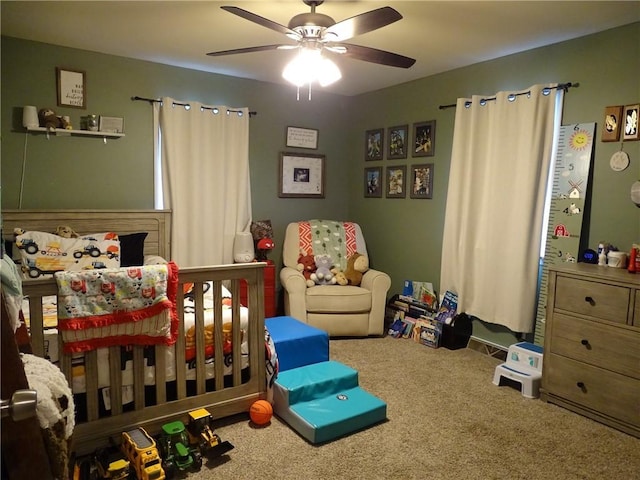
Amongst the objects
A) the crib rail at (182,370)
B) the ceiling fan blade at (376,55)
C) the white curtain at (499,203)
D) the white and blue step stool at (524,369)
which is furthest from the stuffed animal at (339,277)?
the ceiling fan blade at (376,55)

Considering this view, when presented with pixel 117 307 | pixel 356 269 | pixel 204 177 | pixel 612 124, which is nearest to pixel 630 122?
pixel 612 124

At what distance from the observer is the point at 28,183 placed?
3.49 metres

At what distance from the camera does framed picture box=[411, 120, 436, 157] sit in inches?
166

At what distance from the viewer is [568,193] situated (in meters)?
3.17

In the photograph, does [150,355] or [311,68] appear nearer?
[150,355]

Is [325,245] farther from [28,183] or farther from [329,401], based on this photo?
[28,183]

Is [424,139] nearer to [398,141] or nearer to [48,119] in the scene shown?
[398,141]

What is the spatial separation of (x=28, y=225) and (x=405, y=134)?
130 inches

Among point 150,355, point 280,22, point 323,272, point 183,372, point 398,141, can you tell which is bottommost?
point 183,372

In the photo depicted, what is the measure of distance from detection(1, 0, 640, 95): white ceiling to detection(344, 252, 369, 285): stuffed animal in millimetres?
1736

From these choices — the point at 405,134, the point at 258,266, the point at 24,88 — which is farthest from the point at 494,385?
the point at 24,88

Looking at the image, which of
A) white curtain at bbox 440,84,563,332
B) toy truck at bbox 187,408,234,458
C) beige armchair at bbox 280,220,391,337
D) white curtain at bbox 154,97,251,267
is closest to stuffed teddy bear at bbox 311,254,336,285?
beige armchair at bbox 280,220,391,337

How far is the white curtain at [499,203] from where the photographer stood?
3311mm

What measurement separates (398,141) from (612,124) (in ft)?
6.45
